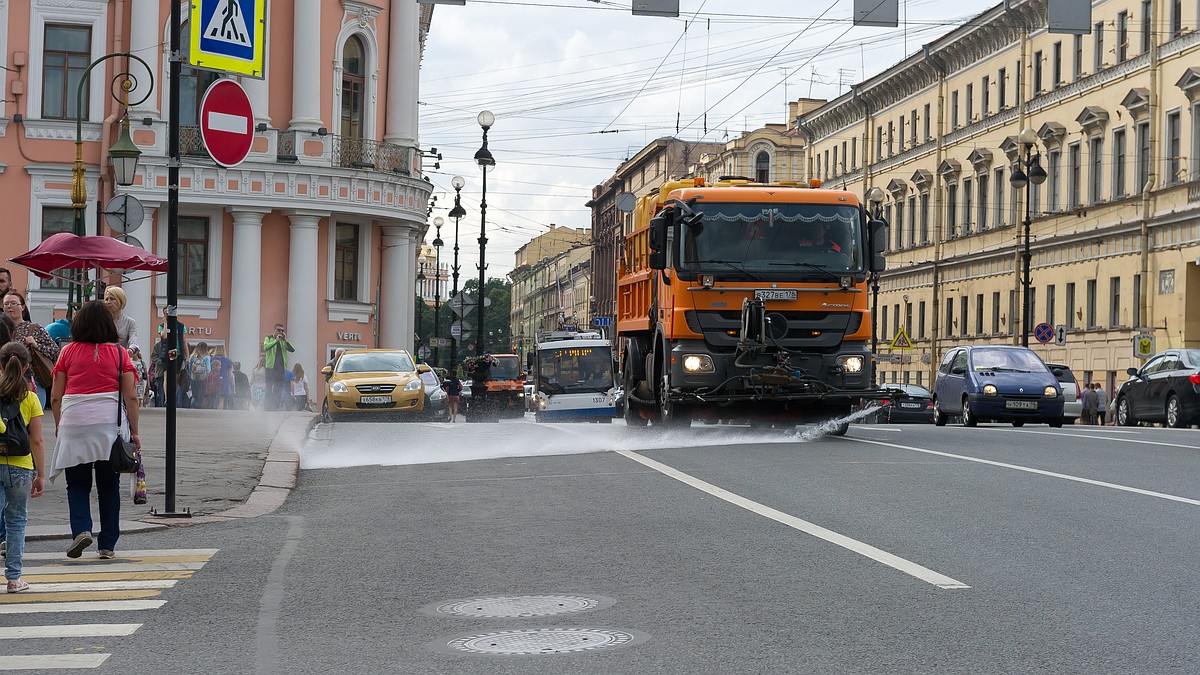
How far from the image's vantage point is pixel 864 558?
32.2ft

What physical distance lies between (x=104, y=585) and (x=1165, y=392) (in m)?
27.3

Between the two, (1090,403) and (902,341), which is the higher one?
(902,341)

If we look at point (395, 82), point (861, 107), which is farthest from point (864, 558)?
point (861, 107)

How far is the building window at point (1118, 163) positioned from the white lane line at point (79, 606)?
49288 millimetres

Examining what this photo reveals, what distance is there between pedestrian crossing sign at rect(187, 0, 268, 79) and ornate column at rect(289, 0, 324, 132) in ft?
103

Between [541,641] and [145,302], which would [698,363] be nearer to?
[541,641]

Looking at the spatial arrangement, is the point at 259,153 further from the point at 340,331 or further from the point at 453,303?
the point at 453,303

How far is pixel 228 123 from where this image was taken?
13.6 metres

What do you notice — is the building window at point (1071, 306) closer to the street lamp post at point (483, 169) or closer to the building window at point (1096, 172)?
the building window at point (1096, 172)

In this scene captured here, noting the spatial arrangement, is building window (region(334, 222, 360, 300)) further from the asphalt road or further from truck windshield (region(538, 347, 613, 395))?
the asphalt road

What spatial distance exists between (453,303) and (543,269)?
→ 136 metres

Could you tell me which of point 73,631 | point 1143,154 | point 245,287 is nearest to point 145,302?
point 245,287

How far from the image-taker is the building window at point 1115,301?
53.4m

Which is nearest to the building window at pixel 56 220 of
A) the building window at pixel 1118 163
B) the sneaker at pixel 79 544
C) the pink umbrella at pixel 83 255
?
the pink umbrella at pixel 83 255
